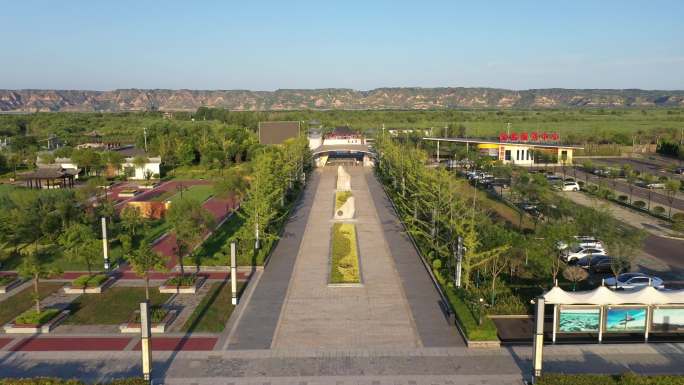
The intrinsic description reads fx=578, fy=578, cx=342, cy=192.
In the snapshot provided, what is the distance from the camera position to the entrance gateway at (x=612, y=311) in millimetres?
17203

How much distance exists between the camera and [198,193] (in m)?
44.4

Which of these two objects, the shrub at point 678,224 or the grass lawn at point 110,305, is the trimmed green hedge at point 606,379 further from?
the shrub at point 678,224

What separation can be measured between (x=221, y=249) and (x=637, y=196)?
102 ft

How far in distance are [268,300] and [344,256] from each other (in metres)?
6.22

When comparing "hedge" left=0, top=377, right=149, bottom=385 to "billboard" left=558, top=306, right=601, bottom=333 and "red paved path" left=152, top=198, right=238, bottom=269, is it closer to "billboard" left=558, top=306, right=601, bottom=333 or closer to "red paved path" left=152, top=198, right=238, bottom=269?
"red paved path" left=152, top=198, right=238, bottom=269

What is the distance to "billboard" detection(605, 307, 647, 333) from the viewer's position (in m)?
17.3

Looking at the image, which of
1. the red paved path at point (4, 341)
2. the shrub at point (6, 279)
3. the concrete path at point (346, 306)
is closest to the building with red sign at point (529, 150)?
the concrete path at point (346, 306)

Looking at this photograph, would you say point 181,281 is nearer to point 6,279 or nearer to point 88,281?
point 88,281

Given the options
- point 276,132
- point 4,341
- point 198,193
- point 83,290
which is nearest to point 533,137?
point 276,132

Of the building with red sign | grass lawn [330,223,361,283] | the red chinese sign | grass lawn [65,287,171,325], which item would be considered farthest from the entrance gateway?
the red chinese sign

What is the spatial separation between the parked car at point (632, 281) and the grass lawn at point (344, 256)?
954cm

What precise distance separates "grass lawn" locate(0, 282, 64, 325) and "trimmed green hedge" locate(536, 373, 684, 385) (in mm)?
16329

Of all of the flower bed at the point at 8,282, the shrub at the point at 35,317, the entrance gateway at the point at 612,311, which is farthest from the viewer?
the flower bed at the point at 8,282

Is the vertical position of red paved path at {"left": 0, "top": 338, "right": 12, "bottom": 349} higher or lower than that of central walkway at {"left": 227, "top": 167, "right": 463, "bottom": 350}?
lower
